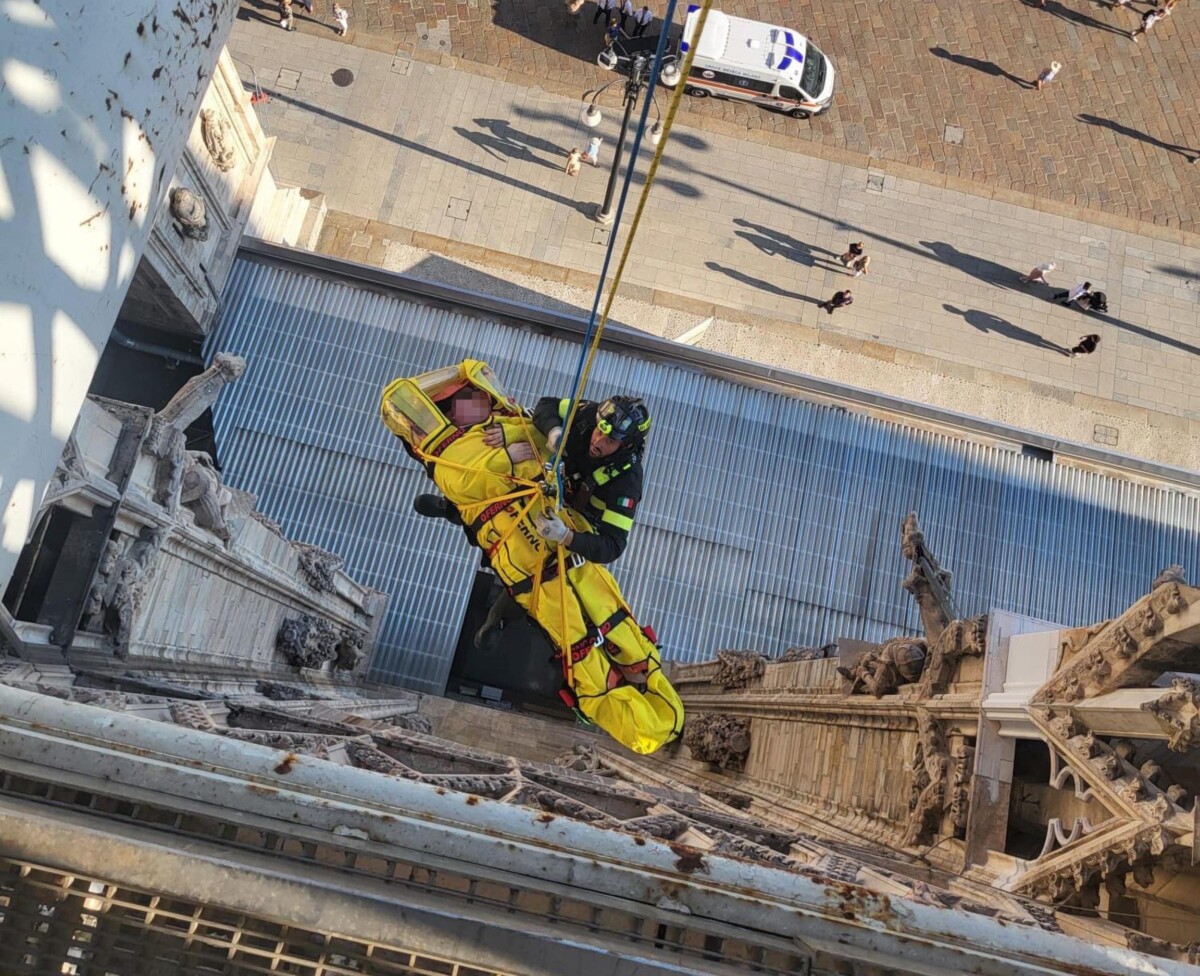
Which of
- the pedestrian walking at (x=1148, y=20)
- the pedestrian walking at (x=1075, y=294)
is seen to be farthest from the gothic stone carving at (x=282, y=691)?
the pedestrian walking at (x=1148, y=20)

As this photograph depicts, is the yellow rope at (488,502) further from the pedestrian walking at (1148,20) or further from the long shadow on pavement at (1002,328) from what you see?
the pedestrian walking at (1148,20)

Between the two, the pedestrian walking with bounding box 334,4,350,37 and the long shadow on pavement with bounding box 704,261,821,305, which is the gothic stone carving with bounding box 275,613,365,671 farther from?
the pedestrian walking with bounding box 334,4,350,37

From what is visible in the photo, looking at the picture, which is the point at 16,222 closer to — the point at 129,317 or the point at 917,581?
the point at 917,581

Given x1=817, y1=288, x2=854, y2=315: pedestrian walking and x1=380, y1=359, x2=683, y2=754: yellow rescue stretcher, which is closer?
x1=380, y1=359, x2=683, y2=754: yellow rescue stretcher

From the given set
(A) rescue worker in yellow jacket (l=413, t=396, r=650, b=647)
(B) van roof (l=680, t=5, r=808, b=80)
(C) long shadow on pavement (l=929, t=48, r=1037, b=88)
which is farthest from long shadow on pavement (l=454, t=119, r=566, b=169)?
(A) rescue worker in yellow jacket (l=413, t=396, r=650, b=647)

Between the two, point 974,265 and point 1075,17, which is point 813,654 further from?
point 1075,17
